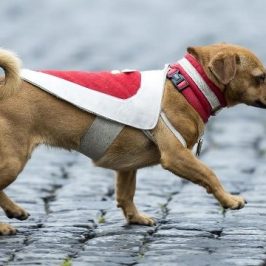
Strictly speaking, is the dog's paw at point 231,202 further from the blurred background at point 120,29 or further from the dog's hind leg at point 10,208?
the blurred background at point 120,29

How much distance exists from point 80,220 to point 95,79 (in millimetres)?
1145

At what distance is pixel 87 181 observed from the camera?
10492 mm

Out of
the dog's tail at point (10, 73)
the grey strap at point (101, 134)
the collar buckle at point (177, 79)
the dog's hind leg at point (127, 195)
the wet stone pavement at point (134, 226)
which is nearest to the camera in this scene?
the wet stone pavement at point (134, 226)

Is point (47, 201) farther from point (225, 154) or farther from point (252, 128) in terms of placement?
point (252, 128)

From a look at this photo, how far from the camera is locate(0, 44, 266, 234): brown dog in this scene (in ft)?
25.6

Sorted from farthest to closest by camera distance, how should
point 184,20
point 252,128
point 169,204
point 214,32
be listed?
point 184,20
point 214,32
point 252,128
point 169,204

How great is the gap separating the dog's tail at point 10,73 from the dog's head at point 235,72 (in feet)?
4.53

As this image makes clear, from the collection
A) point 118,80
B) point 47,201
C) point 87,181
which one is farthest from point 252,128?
point 118,80

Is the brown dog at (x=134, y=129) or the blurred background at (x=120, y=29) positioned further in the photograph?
the blurred background at (x=120, y=29)

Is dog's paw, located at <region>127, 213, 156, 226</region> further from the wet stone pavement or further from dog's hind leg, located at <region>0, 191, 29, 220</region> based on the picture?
dog's hind leg, located at <region>0, 191, 29, 220</region>

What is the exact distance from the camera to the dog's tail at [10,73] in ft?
25.5

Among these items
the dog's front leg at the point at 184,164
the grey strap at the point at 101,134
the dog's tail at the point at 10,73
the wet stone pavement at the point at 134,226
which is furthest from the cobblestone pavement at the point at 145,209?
the dog's tail at the point at 10,73

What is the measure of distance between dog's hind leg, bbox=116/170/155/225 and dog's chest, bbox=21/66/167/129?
75 cm

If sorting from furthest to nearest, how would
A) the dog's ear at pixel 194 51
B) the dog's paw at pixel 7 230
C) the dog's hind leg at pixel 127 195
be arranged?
the dog's hind leg at pixel 127 195 → the dog's ear at pixel 194 51 → the dog's paw at pixel 7 230
